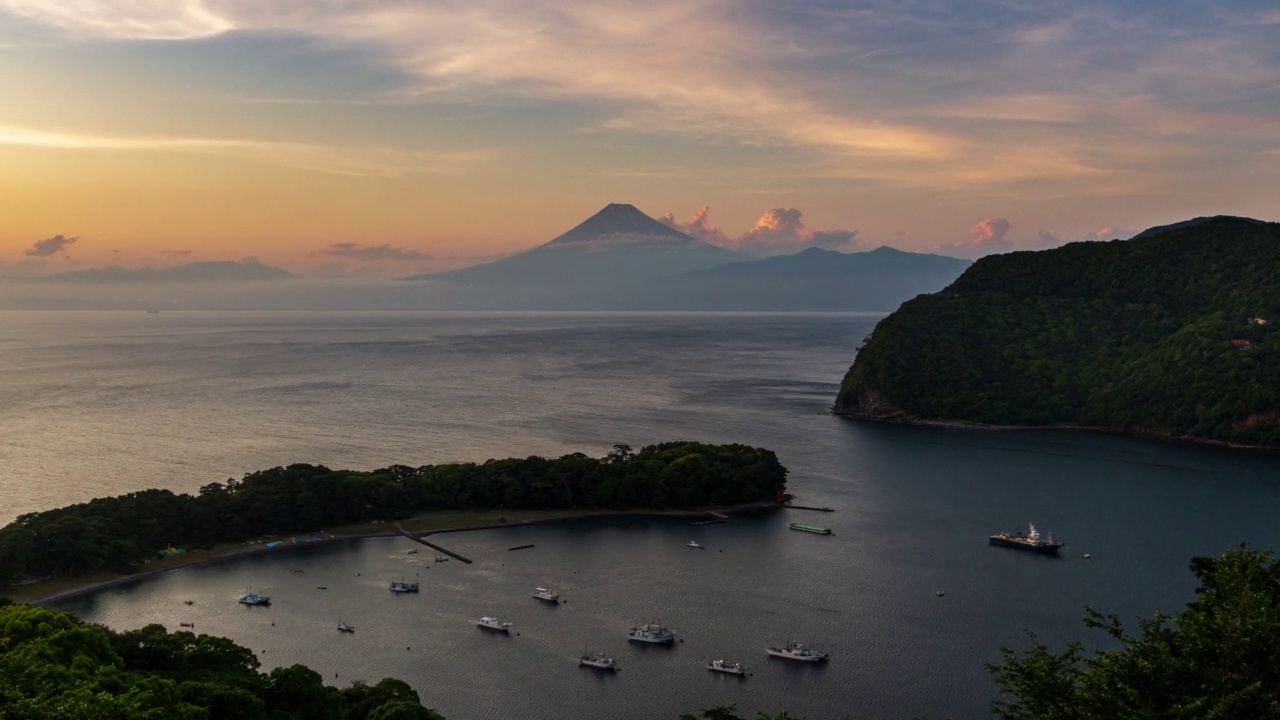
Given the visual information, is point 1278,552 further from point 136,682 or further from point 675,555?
point 136,682

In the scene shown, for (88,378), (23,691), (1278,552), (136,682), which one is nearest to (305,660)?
(136,682)

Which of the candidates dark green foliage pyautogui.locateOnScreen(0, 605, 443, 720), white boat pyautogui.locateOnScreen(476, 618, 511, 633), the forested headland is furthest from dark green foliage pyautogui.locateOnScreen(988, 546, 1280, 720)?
the forested headland

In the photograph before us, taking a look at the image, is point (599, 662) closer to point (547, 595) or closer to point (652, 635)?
point (652, 635)

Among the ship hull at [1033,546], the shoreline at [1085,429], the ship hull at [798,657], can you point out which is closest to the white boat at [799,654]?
the ship hull at [798,657]

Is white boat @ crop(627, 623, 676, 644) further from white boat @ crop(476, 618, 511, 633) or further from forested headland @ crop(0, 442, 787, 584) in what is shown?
forested headland @ crop(0, 442, 787, 584)

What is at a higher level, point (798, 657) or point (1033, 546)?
point (1033, 546)

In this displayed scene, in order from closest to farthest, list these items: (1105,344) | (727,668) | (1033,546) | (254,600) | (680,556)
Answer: (727,668) < (254,600) < (680,556) < (1033,546) < (1105,344)

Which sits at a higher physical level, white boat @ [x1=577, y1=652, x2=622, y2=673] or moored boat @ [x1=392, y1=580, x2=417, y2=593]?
moored boat @ [x1=392, y1=580, x2=417, y2=593]

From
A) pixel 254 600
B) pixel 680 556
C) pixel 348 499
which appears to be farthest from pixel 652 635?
pixel 348 499
